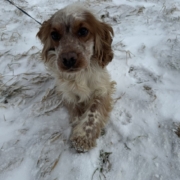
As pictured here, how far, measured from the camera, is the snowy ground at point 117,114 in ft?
7.00

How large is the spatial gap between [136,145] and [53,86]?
63.0 inches

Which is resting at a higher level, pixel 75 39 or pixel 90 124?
pixel 75 39

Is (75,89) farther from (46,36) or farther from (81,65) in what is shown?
(46,36)

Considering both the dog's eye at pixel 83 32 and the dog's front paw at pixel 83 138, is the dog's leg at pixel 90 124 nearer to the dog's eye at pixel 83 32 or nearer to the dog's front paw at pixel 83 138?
the dog's front paw at pixel 83 138

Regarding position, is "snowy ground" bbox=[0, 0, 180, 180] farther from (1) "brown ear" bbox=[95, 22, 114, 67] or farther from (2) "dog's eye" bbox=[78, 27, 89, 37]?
(2) "dog's eye" bbox=[78, 27, 89, 37]

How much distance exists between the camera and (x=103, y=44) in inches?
107

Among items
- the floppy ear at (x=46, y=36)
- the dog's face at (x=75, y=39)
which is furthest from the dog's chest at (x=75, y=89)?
the floppy ear at (x=46, y=36)

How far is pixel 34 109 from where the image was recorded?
2.88 metres

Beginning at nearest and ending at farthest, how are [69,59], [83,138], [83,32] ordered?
[69,59], [83,138], [83,32]

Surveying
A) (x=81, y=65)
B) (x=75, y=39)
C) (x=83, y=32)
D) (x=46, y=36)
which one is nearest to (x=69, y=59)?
(x=81, y=65)

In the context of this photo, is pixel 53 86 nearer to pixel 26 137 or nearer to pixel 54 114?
pixel 54 114

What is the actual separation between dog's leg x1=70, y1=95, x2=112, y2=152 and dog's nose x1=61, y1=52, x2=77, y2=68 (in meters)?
0.72

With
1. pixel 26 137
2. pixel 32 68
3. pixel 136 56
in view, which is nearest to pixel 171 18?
pixel 136 56

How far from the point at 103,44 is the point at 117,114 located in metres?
0.90
